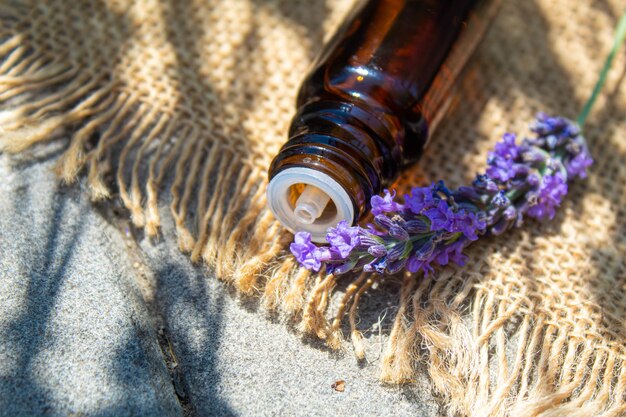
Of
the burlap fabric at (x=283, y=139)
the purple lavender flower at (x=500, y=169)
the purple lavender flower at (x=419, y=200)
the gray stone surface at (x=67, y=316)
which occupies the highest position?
the purple lavender flower at (x=500, y=169)

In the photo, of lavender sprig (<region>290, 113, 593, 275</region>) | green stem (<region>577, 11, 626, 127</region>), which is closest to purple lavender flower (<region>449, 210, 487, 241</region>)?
lavender sprig (<region>290, 113, 593, 275</region>)

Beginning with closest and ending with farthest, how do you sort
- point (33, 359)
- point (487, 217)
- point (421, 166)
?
point (33, 359) < point (487, 217) < point (421, 166)

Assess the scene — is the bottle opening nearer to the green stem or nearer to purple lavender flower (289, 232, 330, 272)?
purple lavender flower (289, 232, 330, 272)

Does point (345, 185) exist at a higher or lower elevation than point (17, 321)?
higher

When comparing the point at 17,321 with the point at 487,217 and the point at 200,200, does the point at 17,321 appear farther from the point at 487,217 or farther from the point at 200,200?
the point at 487,217

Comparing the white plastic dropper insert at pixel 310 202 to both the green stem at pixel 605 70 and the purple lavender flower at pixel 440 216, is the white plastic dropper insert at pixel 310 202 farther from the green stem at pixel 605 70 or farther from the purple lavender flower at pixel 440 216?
the green stem at pixel 605 70

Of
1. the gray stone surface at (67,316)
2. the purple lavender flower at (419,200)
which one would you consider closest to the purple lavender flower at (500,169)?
the purple lavender flower at (419,200)

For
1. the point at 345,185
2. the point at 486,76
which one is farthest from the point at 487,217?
the point at 486,76
